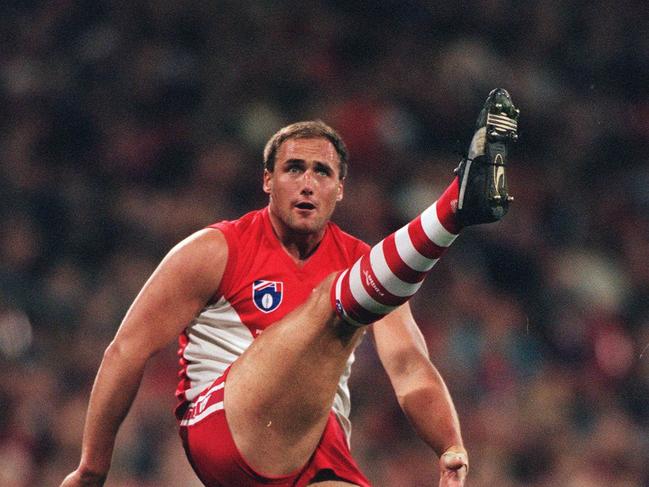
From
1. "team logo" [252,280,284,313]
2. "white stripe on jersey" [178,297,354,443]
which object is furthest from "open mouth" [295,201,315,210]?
"white stripe on jersey" [178,297,354,443]

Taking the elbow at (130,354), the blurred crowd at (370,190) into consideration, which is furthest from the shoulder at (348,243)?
the blurred crowd at (370,190)

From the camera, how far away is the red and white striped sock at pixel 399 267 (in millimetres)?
3191

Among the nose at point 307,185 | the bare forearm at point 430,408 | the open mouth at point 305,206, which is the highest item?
the nose at point 307,185

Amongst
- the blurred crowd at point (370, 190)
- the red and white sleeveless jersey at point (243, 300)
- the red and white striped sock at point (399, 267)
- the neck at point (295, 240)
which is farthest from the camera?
the blurred crowd at point (370, 190)

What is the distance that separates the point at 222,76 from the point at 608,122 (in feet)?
8.32

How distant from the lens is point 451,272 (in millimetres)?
6789

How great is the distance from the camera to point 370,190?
6.95m

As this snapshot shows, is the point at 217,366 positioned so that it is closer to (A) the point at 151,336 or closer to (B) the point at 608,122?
(A) the point at 151,336

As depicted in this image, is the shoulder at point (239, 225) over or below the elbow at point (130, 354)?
over

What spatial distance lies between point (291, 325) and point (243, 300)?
35 centimetres

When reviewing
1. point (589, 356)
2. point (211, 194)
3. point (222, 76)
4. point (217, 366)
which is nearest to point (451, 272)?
point (589, 356)

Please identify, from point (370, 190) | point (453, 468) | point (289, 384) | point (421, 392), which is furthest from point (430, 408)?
point (370, 190)

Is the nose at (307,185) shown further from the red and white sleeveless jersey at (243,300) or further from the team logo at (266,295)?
the team logo at (266,295)

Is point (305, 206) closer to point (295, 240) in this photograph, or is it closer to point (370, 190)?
point (295, 240)
